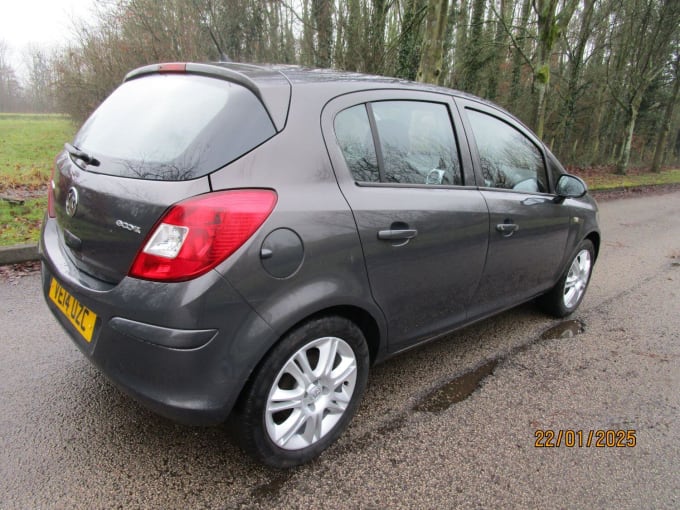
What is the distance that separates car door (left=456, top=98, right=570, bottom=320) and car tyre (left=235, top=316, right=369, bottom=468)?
3.49 feet

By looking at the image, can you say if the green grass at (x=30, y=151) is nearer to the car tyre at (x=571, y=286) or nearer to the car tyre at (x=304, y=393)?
the car tyre at (x=304, y=393)

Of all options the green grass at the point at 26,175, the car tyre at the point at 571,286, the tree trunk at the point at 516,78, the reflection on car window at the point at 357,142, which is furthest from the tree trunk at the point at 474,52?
the reflection on car window at the point at 357,142

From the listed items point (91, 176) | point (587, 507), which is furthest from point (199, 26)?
point (587, 507)

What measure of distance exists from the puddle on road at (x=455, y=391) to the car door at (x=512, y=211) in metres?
0.40

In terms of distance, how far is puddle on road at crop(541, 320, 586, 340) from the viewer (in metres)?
3.61

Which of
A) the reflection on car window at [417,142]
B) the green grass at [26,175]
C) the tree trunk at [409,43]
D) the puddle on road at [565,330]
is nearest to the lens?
the reflection on car window at [417,142]

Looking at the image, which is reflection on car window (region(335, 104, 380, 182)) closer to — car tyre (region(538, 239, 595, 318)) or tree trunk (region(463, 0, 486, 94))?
car tyre (region(538, 239, 595, 318))

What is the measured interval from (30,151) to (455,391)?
50.6ft

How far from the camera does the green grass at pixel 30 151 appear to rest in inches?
336

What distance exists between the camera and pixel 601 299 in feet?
14.7

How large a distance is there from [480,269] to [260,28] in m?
12.5

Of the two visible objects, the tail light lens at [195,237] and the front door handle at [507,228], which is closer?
the tail light lens at [195,237]

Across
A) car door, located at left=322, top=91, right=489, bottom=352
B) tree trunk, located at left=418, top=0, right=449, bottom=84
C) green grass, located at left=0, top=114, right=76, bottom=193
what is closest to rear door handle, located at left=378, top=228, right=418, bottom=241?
car door, located at left=322, top=91, right=489, bottom=352
